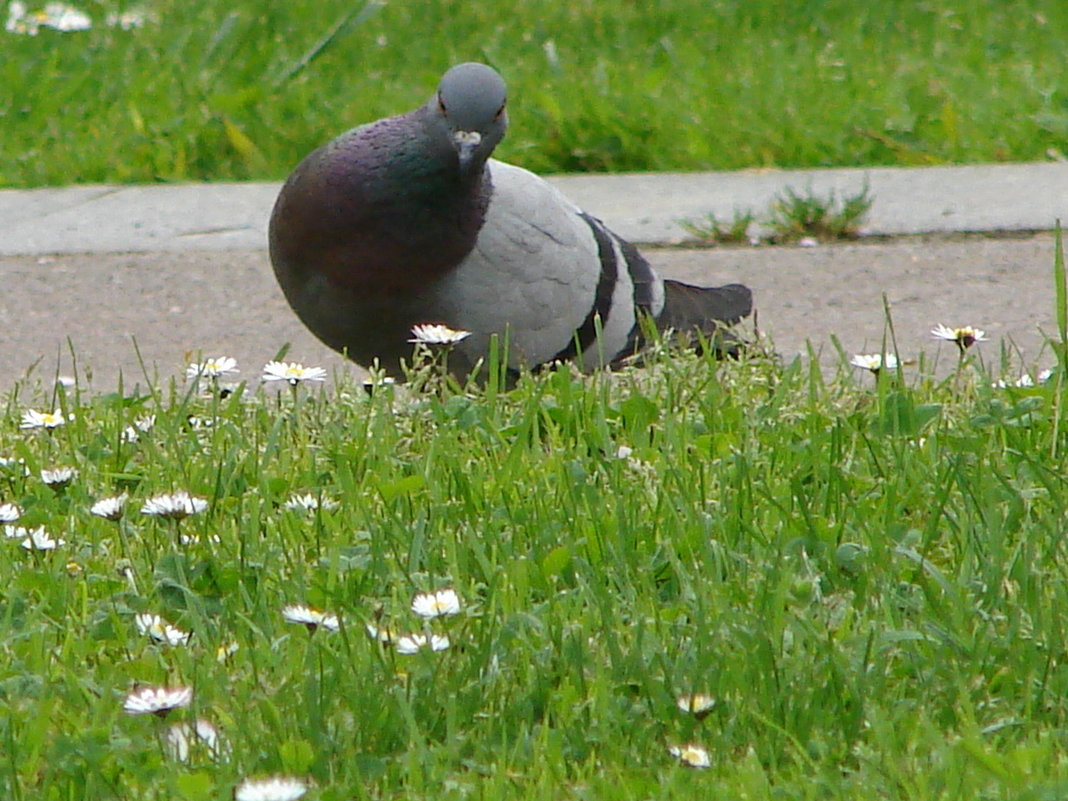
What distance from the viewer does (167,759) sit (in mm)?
1998

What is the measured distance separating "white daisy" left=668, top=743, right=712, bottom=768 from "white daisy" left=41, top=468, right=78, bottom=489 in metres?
1.34

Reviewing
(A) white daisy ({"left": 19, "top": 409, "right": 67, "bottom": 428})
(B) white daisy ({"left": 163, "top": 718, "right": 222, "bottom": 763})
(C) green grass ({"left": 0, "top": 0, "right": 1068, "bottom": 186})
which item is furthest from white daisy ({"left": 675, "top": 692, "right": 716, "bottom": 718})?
(C) green grass ({"left": 0, "top": 0, "right": 1068, "bottom": 186})

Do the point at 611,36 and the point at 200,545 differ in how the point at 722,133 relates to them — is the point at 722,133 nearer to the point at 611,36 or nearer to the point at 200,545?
the point at 611,36

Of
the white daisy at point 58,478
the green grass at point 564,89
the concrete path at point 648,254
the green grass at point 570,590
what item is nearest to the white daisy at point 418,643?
the green grass at point 570,590

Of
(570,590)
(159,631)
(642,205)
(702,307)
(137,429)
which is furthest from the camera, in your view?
(642,205)

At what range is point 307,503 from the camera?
2.85 m

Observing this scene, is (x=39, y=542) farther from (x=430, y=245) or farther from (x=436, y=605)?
(x=430, y=245)

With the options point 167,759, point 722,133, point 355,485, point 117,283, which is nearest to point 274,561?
point 355,485

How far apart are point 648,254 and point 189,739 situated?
3396mm

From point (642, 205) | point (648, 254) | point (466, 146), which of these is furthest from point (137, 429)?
point (642, 205)

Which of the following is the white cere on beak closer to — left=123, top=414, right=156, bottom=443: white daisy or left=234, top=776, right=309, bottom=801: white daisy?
left=123, top=414, right=156, bottom=443: white daisy

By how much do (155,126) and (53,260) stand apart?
3.74ft

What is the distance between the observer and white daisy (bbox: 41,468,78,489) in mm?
2935

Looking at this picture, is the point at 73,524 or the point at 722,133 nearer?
the point at 73,524
